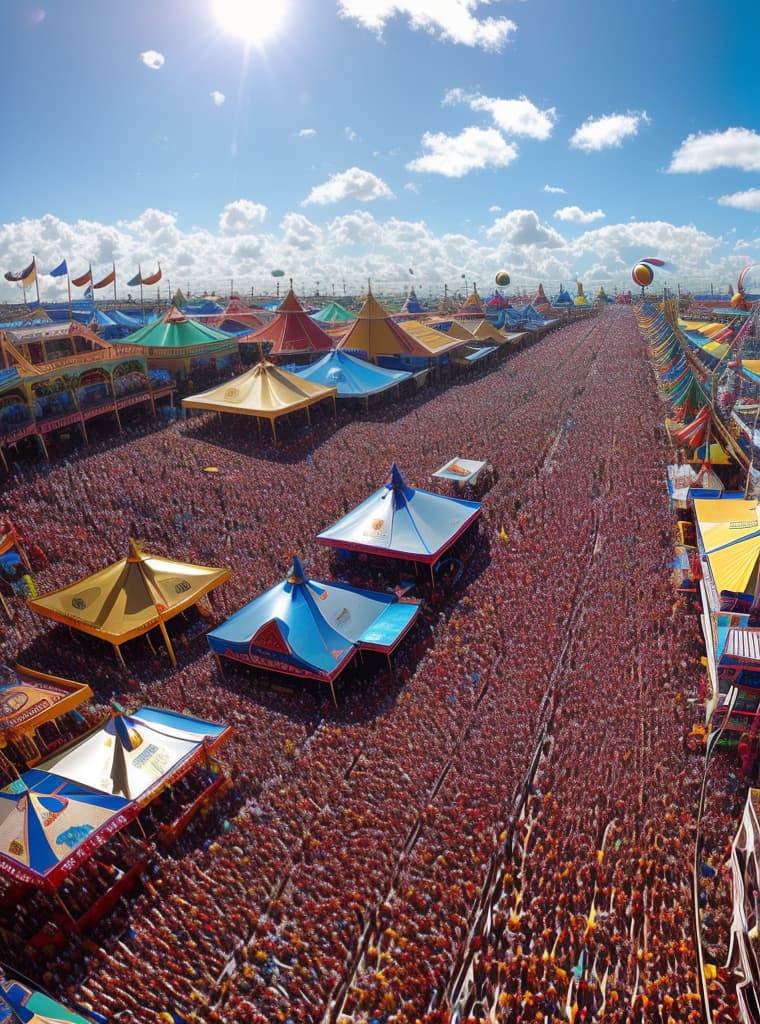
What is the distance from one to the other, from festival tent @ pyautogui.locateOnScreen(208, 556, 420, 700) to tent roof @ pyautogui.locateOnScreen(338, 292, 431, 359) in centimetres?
2451

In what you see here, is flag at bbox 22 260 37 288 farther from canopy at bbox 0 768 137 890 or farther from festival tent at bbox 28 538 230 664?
canopy at bbox 0 768 137 890

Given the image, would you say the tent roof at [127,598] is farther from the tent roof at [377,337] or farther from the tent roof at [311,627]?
the tent roof at [377,337]

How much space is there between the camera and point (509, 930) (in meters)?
7.46

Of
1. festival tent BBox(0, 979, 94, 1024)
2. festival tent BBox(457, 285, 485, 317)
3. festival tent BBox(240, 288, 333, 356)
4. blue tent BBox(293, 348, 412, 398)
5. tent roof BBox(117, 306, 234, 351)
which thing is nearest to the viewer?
festival tent BBox(0, 979, 94, 1024)

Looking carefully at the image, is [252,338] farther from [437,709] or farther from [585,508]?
[437,709]

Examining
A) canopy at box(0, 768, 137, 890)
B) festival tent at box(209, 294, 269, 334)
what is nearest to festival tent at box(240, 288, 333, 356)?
festival tent at box(209, 294, 269, 334)

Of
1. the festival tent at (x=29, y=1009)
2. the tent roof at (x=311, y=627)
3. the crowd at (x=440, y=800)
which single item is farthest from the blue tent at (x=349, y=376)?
the festival tent at (x=29, y=1009)

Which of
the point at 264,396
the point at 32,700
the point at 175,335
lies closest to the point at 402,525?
the point at 32,700

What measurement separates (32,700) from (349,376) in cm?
2237

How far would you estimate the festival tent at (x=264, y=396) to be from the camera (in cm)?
2439

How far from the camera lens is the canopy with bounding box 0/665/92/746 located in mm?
10180

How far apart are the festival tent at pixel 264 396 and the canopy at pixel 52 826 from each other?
17.0m

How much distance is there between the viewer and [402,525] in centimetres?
1561

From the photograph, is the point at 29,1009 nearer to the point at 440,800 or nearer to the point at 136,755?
the point at 136,755
